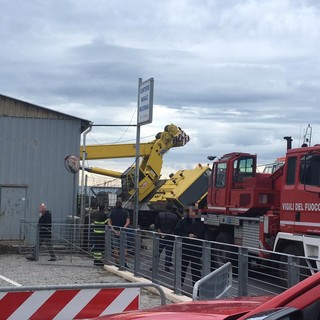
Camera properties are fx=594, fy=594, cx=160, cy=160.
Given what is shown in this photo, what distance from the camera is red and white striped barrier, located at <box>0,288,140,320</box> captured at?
5.60 metres

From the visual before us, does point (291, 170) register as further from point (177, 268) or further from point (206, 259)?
point (206, 259)

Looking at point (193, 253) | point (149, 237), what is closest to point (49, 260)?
point (149, 237)

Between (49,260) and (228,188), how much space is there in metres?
5.69

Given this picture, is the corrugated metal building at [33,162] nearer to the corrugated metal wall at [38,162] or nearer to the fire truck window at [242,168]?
the corrugated metal wall at [38,162]

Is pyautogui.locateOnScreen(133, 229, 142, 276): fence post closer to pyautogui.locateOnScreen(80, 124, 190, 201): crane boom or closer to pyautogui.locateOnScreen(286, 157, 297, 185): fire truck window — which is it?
pyautogui.locateOnScreen(286, 157, 297, 185): fire truck window

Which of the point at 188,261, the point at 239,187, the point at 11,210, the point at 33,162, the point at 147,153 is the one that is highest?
the point at 147,153

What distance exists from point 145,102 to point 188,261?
7.93 meters

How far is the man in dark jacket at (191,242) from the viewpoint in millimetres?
11055

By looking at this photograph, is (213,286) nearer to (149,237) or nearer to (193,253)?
(193,253)

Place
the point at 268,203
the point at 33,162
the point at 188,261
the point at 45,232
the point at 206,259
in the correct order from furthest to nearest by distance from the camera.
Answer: the point at 33,162
the point at 45,232
the point at 268,203
the point at 188,261
the point at 206,259

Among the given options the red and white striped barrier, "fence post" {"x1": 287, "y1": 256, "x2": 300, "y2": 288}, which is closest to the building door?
"fence post" {"x1": 287, "y1": 256, "x2": 300, "y2": 288}

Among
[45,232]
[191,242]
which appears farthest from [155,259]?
[45,232]

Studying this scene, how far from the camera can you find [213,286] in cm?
631

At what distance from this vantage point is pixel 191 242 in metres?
11.8
